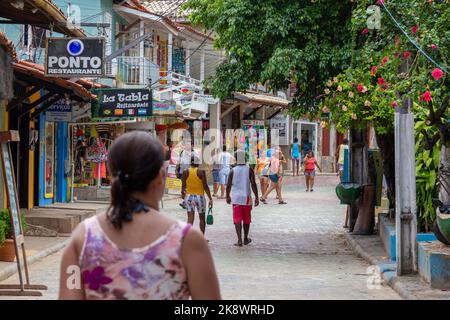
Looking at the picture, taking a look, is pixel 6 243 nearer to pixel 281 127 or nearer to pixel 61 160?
pixel 61 160

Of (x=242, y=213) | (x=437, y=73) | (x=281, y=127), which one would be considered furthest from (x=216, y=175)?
(x=281, y=127)

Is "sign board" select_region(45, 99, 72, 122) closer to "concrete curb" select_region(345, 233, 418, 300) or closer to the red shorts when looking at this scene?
the red shorts

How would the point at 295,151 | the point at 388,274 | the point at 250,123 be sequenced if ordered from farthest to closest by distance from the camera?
1. the point at 250,123
2. the point at 295,151
3. the point at 388,274

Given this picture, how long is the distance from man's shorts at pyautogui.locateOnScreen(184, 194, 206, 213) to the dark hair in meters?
12.3

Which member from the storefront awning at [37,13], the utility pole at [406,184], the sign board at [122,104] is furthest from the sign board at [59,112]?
the utility pole at [406,184]

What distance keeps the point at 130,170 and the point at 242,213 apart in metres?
12.7

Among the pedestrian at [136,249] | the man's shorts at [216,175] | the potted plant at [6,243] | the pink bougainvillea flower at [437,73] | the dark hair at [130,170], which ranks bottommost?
the potted plant at [6,243]

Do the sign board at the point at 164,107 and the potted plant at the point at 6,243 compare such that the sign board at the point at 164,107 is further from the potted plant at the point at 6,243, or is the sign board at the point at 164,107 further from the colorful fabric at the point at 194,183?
the potted plant at the point at 6,243

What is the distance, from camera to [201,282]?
322 centimetres

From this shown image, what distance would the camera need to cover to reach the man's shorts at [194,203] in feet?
51.2

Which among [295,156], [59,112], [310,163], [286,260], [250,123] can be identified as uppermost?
[250,123]

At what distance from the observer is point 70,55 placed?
14938 millimetres

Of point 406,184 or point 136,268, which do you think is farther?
point 406,184

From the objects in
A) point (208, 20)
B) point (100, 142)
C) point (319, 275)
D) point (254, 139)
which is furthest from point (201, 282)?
point (254, 139)
